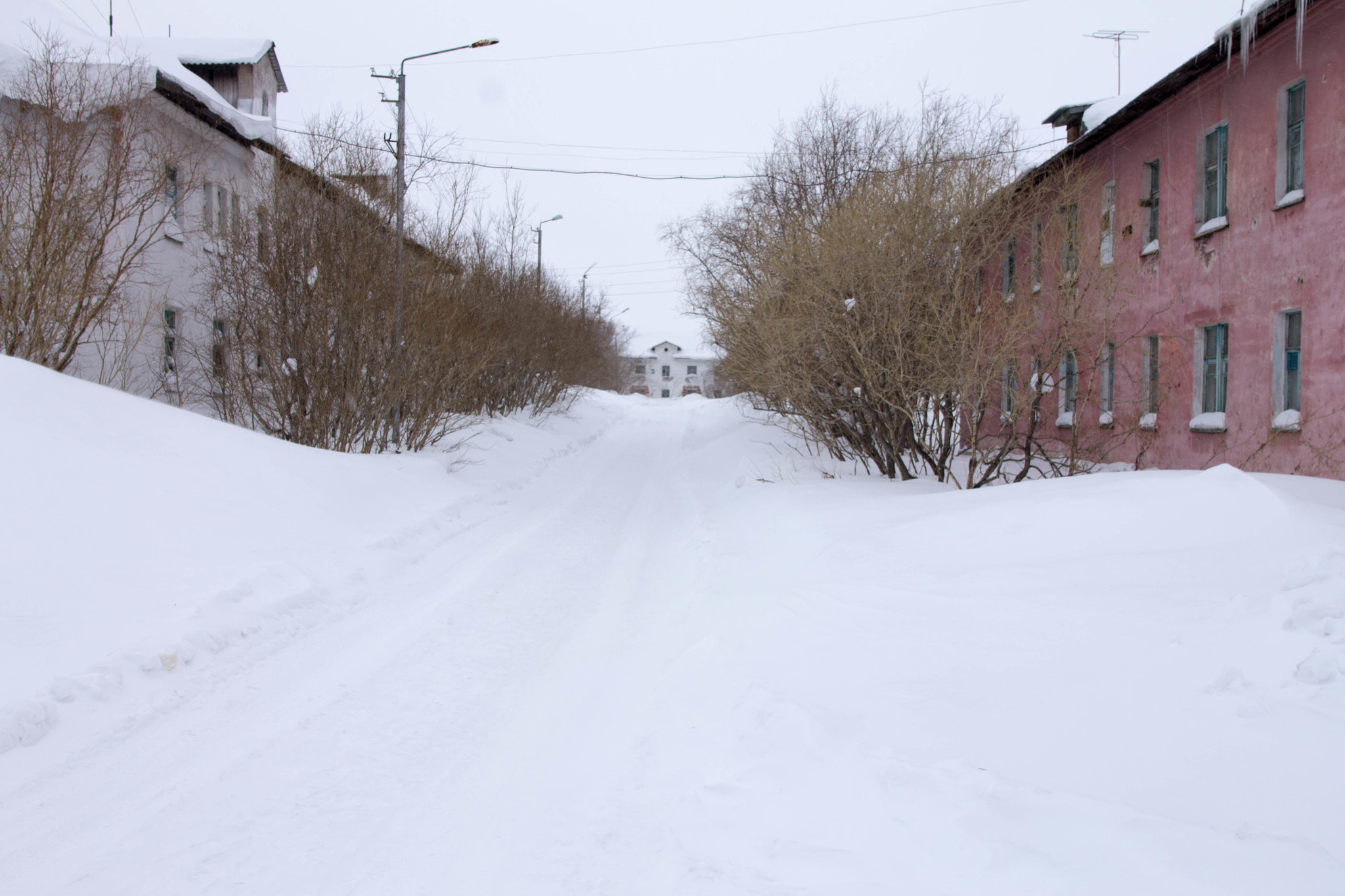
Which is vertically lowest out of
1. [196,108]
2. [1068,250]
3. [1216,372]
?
[1216,372]

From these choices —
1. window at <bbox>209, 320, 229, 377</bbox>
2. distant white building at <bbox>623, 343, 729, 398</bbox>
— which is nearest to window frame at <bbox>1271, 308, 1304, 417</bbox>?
window at <bbox>209, 320, 229, 377</bbox>

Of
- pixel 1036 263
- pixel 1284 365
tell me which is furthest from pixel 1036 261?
pixel 1284 365

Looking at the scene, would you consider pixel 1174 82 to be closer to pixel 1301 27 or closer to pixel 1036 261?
pixel 1301 27

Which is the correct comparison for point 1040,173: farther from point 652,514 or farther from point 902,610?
point 902,610

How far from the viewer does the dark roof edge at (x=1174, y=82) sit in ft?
34.9

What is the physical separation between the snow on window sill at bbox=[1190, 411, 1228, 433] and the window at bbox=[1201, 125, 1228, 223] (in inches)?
120

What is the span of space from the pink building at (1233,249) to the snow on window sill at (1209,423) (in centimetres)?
3

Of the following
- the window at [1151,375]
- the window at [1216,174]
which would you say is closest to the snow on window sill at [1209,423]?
the window at [1151,375]

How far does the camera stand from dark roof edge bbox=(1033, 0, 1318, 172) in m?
10.6

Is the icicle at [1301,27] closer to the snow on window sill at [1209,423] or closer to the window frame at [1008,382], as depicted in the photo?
the window frame at [1008,382]

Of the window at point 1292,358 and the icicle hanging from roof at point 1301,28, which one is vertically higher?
the icicle hanging from roof at point 1301,28

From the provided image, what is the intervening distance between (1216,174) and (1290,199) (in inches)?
89.8

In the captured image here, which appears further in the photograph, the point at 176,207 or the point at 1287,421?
the point at 176,207

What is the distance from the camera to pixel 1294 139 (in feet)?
37.1
